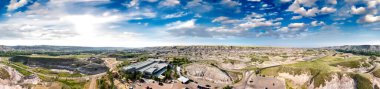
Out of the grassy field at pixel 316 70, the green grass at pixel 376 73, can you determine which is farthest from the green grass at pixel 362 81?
the green grass at pixel 376 73

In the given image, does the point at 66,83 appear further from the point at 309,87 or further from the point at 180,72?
the point at 309,87

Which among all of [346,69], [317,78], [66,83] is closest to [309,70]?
[317,78]

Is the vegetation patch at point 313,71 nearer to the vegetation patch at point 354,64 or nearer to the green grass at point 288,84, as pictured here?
the vegetation patch at point 354,64

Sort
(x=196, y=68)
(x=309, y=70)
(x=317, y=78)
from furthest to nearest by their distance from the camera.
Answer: (x=196, y=68) < (x=309, y=70) < (x=317, y=78)

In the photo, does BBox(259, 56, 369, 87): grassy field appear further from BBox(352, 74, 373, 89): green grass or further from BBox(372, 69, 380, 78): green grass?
BBox(372, 69, 380, 78): green grass

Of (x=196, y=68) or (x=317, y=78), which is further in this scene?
(x=196, y=68)

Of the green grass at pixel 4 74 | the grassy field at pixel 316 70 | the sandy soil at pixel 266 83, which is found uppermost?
the grassy field at pixel 316 70

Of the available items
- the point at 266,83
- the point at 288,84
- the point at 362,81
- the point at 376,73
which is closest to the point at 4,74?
the point at 266,83

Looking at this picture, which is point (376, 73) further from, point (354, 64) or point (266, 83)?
point (266, 83)

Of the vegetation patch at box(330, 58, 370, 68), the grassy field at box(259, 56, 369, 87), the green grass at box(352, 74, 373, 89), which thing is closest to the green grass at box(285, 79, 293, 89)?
the grassy field at box(259, 56, 369, 87)

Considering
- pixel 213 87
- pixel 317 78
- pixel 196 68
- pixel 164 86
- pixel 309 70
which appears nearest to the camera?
pixel 164 86

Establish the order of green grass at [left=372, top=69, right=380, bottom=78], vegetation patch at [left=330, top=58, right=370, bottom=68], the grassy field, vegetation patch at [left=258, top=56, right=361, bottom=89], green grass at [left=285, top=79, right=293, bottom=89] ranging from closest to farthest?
1. vegetation patch at [left=258, top=56, right=361, bottom=89]
2. the grassy field
3. green grass at [left=285, top=79, right=293, bottom=89]
4. green grass at [left=372, top=69, right=380, bottom=78]
5. vegetation patch at [left=330, top=58, right=370, bottom=68]
